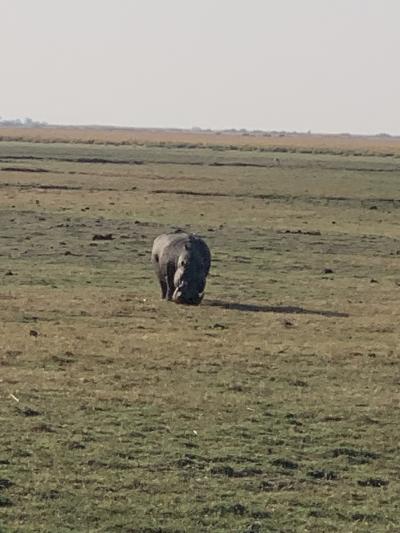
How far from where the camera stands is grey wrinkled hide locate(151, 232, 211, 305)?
2331 centimetres

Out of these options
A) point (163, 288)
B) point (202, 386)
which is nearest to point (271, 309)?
point (163, 288)

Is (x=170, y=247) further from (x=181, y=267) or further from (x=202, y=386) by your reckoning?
(x=202, y=386)

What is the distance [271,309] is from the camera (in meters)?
22.7

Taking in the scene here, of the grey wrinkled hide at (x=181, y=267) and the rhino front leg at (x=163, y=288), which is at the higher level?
the grey wrinkled hide at (x=181, y=267)

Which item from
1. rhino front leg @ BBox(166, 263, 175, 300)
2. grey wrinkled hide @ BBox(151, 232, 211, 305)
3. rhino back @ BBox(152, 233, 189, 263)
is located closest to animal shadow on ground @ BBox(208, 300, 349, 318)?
grey wrinkled hide @ BBox(151, 232, 211, 305)

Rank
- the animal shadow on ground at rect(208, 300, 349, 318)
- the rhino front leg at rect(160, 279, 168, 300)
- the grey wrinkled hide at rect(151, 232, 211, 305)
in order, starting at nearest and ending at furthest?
the animal shadow on ground at rect(208, 300, 349, 318) < the grey wrinkled hide at rect(151, 232, 211, 305) < the rhino front leg at rect(160, 279, 168, 300)

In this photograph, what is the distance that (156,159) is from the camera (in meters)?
92.9

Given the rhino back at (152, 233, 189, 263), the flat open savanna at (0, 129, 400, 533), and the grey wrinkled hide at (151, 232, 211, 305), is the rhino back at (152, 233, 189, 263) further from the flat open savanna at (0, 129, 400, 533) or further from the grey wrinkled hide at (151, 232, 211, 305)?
the flat open savanna at (0, 129, 400, 533)

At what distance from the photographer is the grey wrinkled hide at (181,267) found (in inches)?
918

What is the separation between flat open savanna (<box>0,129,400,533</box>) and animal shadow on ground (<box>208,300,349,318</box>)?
9 cm

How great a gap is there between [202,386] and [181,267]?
26.4 ft

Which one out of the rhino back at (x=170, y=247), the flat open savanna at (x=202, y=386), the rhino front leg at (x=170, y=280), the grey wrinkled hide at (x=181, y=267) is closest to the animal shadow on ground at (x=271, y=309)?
the flat open savanna at (x=202, y=386)

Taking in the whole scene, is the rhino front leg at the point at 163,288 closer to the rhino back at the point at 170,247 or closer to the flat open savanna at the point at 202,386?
the flat open savanna at the point at 202,386

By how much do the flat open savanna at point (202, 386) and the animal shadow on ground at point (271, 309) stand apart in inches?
3.7
